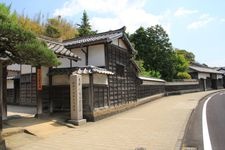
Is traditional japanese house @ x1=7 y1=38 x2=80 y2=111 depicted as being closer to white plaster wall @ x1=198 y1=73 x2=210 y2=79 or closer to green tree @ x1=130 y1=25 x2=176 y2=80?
green tree @ x1=130 y1=25 x2=176 y2=80

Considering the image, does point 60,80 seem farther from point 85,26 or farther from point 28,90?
point 85,26

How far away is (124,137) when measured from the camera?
12133 mm

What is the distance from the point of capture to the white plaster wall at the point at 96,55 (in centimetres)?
2013

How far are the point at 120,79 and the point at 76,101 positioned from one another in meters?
7.14

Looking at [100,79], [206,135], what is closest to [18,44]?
[206,135]

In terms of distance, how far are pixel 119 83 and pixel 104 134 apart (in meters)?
9.49

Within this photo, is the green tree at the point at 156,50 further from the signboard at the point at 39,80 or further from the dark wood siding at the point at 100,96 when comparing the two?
the signboard at the point at 39,80

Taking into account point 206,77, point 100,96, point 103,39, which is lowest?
point 100,96

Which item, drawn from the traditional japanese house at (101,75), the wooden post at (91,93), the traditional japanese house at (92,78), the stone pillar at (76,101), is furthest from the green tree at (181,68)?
the stone pillar at (76,101)

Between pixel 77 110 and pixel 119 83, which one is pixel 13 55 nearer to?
pixel 77 110

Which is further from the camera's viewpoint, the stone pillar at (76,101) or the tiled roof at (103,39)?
the tiled roof at (103,39)

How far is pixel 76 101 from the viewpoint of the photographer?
15852 millimetres

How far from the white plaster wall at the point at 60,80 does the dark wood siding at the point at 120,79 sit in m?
3.31

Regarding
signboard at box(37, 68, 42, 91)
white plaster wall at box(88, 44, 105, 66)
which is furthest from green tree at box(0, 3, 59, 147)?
white plaster wall at box(88, 44, 105, 66)
